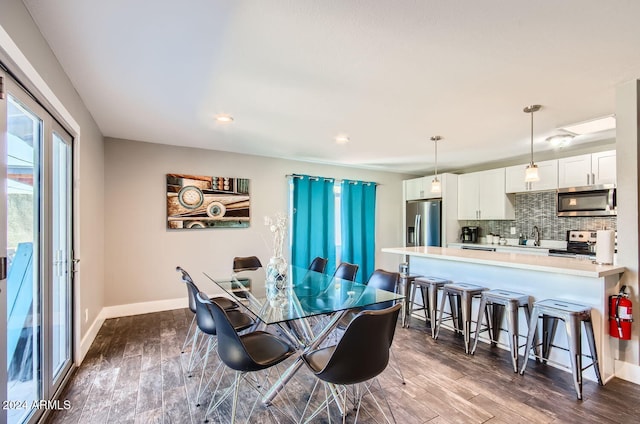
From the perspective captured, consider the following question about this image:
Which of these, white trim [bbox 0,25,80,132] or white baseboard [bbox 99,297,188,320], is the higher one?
white trim [bbox 0,25,80,132]

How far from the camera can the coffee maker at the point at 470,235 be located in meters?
5.66

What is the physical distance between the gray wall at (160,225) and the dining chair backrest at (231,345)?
2010 mm

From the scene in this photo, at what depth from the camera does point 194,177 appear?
179 inches

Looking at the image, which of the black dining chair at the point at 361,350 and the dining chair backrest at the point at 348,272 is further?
the dining chair backrest at the point at 348,272

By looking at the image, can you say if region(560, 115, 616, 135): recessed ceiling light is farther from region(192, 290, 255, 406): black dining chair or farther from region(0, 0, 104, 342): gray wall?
region(0, 0, 104, 342): gray wall

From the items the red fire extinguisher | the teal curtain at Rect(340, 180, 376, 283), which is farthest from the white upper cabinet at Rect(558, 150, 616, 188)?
the teal curtain at Rect(340, 180, 376, 283)

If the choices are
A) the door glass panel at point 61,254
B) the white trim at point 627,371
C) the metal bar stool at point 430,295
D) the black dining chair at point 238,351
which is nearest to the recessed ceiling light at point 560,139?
the metal bar stool at point 430,295

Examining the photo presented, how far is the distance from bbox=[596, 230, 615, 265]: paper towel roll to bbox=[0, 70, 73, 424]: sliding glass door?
405 centimetres

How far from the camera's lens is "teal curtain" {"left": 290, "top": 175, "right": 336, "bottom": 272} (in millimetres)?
5324

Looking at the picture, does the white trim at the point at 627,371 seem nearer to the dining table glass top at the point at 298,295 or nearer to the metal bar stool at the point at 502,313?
the metal bar stool at the point at 502,313

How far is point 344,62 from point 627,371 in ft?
10.9

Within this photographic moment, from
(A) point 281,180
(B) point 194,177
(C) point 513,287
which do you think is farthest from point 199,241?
(C) point 513,287

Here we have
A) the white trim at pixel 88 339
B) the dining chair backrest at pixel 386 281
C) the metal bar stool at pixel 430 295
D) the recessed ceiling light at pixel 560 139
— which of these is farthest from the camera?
the recessed ceiling light at pixel 560 139

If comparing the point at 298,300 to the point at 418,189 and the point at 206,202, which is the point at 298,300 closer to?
the point at 206,202
